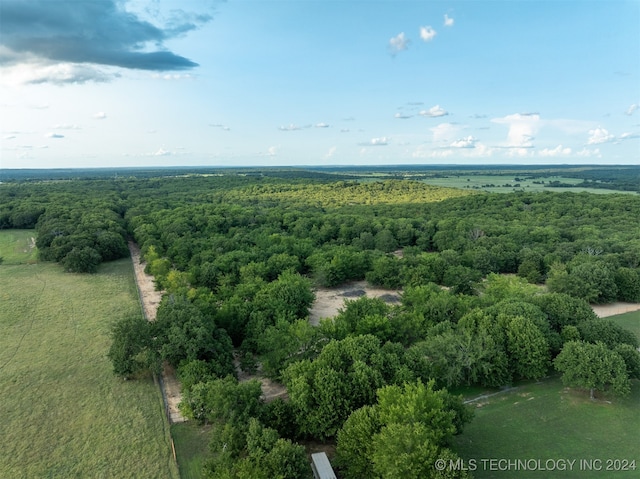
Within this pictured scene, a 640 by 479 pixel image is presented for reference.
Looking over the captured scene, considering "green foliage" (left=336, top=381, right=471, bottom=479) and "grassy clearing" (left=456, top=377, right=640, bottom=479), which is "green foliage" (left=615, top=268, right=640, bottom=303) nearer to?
"grassy clearing" (left=456, top=377, right=640, bottom=479)

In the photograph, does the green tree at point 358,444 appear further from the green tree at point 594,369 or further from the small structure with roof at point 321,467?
the green tree at point 594,369

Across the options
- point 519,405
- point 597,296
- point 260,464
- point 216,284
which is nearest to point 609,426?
point 519,405

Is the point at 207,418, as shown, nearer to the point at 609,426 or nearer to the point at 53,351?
the point at 53,351

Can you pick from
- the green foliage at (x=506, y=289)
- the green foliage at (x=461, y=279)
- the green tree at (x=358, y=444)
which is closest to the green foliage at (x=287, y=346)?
the green tree at (x=358, y=444)

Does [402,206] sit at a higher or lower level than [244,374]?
higher

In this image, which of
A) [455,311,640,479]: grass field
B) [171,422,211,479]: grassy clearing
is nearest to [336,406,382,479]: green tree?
[455,311,640,479]: grass field

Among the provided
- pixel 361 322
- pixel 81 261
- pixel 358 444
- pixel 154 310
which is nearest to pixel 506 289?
pixel 361 322
